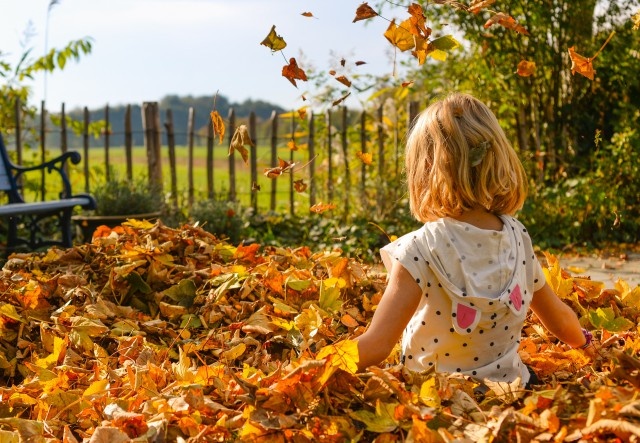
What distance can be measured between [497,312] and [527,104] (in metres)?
6.79

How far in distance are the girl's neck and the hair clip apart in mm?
140

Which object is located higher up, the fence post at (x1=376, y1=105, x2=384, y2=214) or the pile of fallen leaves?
the fence post at (x1=376, y1=105, x2=384, y2=214)

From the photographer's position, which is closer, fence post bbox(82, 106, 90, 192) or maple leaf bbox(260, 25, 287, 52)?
maple leaf bbox(260, 25, 287, 52)

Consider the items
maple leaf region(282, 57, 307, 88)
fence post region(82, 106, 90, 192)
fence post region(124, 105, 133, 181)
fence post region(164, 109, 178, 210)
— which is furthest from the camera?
fence post region(82, 106, 90, 192)

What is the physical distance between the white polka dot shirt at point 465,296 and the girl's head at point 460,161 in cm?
6

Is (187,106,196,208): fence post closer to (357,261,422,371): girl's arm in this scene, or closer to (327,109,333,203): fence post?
(327,109,333,203): fence post

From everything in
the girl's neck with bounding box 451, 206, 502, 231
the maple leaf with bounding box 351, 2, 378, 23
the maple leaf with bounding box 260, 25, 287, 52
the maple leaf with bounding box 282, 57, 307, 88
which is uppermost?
the maple leaf with bounding box 351, 2, 378, 23

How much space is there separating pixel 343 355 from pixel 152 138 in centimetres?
673

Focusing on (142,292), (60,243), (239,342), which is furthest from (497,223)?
(60,243)

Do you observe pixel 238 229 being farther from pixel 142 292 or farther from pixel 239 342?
pixel 239 342

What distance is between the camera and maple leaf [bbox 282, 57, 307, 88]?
7.79 feet

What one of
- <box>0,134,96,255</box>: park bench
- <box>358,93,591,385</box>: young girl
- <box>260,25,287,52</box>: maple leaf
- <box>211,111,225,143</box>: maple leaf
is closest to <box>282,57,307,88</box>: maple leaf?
<box>260,25,287,52</box>: maple leaf

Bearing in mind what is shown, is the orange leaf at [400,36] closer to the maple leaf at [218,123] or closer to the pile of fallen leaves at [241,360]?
the maple leaf at [218,123]

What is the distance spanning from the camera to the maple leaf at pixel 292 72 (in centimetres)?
238
